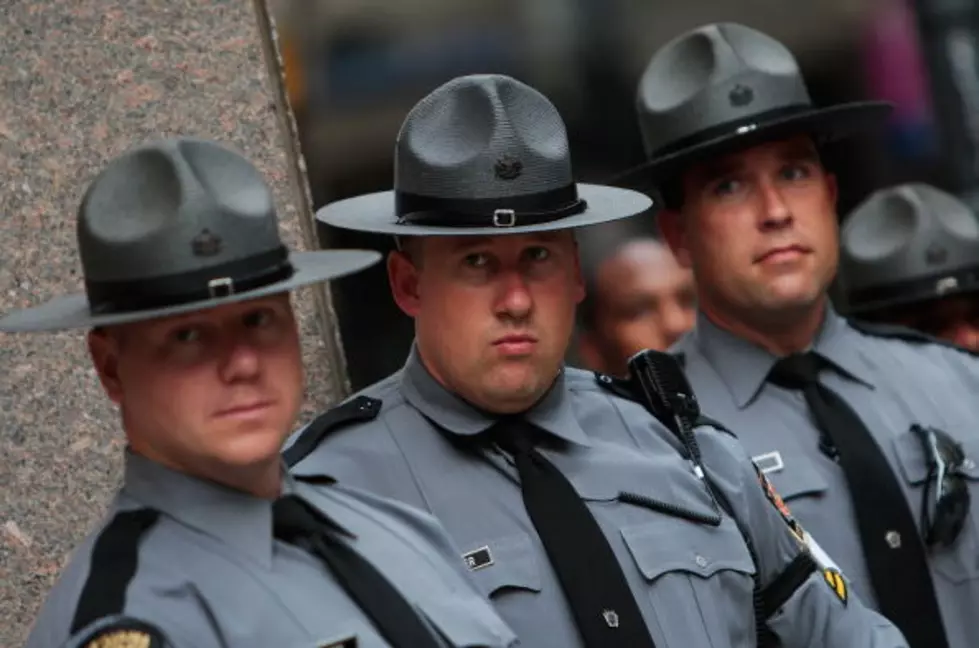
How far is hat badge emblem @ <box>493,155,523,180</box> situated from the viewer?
4309mm

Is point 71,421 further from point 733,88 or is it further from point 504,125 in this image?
point 733,88

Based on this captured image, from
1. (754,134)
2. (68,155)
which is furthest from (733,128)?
(68,155)

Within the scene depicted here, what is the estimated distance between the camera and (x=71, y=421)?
491 cm

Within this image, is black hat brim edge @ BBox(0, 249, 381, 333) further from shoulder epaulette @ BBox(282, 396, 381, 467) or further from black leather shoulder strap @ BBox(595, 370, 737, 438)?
black leather shoulder strap @ BBox(595, 370, 737, 438)

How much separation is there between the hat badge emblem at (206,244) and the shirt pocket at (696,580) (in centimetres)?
116

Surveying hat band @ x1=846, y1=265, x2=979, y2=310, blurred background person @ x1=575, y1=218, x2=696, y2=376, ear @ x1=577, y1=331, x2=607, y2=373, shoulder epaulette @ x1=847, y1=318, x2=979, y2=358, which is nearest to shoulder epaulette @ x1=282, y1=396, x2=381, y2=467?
shoulder epaulette @ x1=847, y1=318, x2=979, y2=358

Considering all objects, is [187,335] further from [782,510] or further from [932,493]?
[932,493]

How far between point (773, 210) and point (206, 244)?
2.09 metres

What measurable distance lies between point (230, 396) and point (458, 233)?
2.73 ft

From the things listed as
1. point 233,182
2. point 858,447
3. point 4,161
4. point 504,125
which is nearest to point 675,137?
point 858,447

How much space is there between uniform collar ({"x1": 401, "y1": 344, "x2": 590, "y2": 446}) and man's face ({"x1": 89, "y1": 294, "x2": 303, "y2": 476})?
0.82m

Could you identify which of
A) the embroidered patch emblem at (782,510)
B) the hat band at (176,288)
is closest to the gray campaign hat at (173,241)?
the hat band at (176,288)

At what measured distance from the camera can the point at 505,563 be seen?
4.20 meters

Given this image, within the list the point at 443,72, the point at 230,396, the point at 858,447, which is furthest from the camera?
the point at 443,72
